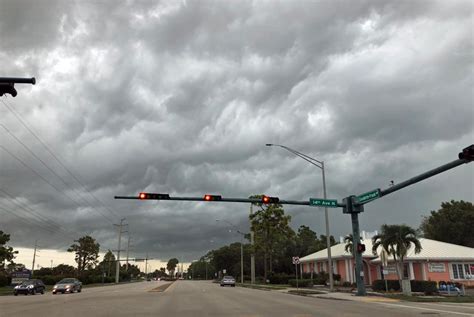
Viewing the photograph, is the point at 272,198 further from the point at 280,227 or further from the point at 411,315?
the point at 280,227

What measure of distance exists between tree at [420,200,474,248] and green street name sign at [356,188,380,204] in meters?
54.8

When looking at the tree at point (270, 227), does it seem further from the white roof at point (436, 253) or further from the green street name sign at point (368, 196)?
the green street name sign at point (368, 196)

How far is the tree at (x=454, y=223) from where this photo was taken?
77688mm

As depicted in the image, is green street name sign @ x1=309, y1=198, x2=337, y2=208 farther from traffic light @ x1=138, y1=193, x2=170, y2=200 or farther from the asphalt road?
traffic light @ x1=138, y1=193, x2=170, y2=200

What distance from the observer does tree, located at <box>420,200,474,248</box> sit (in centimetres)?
7769

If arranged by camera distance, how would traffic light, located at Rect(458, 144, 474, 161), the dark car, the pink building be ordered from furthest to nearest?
the pink building → the dark car → traffic light, located at Rect(458, 144, 474, 161)

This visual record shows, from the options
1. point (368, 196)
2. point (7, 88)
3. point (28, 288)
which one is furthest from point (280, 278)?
point (7, 88)

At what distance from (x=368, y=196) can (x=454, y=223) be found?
5608 cm

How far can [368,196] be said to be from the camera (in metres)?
31.1

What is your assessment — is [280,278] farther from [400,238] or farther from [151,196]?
[151,196]

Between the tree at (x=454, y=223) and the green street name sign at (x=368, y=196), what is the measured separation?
5475cm

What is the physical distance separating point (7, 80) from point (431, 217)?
85159mm

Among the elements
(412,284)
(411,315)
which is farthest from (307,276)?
(411,315)

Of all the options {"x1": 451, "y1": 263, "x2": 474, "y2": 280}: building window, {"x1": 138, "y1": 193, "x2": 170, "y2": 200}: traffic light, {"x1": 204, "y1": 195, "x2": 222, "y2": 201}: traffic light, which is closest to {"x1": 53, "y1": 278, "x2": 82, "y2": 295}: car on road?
{"x1": 138, "y1": 193, "x2": 170, "y2": 200}: traffic light
